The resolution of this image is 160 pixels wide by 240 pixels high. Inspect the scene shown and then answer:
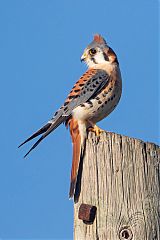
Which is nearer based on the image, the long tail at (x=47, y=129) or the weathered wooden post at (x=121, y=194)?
the weathered wooden post at (x=121, y=194)

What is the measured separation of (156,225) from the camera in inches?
166

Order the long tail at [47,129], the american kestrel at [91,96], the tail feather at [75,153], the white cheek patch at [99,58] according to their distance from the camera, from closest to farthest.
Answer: the tail feather at [75,153] → the long tail at [47,129] → the american kestrel at [91,96] → the white cheek patch at [99,58]

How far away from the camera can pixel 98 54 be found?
7180 millimetres

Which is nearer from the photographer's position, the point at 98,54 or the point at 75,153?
the point at 75,153

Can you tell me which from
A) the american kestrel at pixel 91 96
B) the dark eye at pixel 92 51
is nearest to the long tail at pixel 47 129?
the american kestrel at pixel 91 96

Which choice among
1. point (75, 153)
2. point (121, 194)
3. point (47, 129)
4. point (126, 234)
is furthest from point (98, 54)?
point (126, 234)

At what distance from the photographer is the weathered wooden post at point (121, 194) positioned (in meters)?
4.18

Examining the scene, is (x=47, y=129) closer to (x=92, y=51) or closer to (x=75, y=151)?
(x=75, y=151)

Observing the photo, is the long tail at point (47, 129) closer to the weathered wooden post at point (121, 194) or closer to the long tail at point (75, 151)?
the long tail at point (75, 151)

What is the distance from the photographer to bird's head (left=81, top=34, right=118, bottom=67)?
23.5 ft

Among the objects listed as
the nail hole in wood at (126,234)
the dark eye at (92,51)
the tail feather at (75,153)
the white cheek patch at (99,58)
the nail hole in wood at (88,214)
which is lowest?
the nail hole in wood at (126,234)

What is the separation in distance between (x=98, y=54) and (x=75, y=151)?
89.2 inches

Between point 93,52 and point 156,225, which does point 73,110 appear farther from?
point 156,225

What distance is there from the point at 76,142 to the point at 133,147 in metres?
1.16
